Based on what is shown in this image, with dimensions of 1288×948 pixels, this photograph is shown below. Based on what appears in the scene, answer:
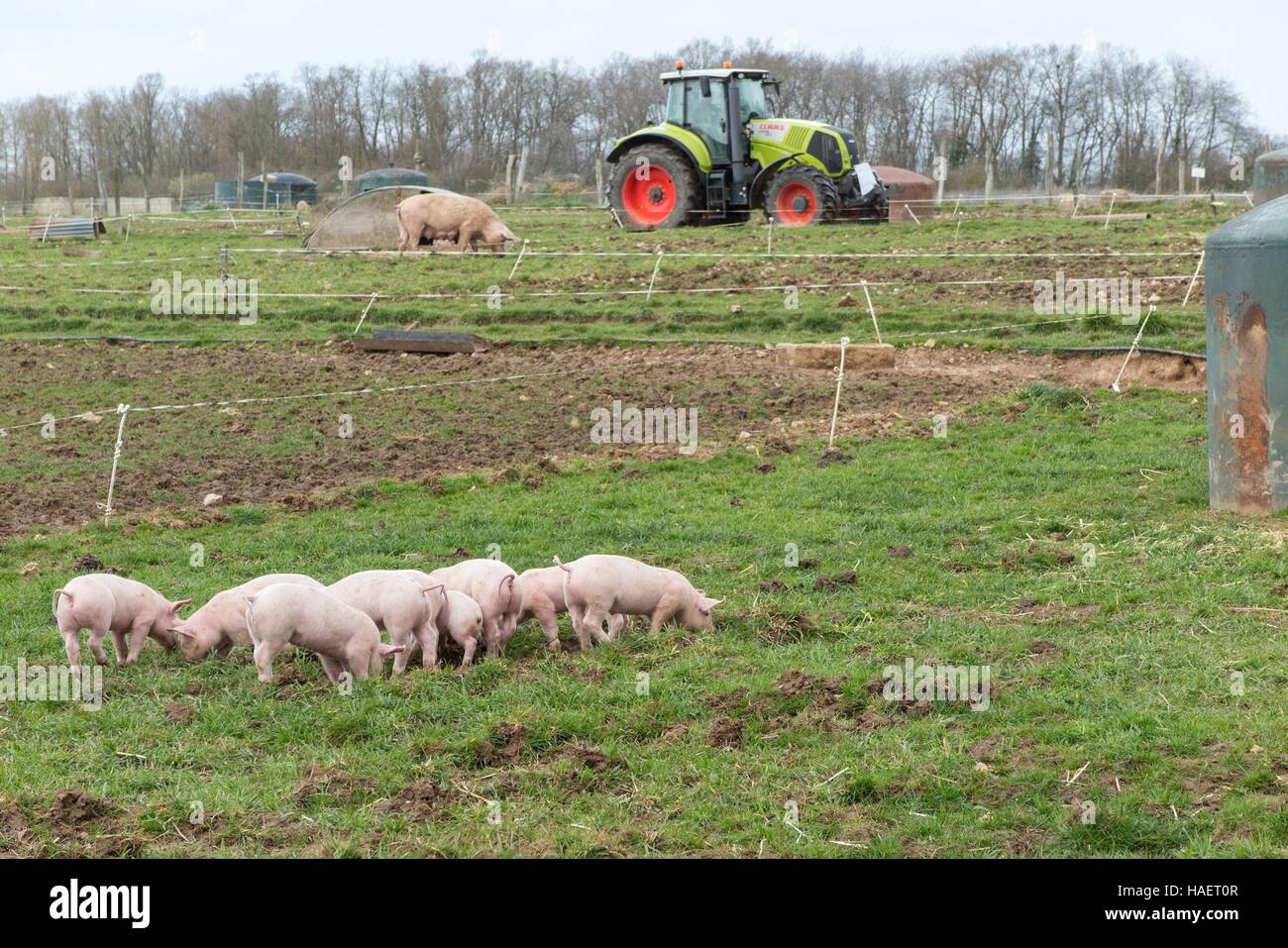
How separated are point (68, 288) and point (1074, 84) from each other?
2433 inches

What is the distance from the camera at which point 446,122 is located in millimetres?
77438

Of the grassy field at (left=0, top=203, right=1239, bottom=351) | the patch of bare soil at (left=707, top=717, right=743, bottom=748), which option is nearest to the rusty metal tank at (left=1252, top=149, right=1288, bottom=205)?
the grassy field at (left=0, top=203, right=1239, bottom=351)

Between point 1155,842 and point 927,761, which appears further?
point 927,761

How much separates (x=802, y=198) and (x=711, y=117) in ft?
8.07

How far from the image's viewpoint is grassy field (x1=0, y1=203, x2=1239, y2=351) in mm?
17328

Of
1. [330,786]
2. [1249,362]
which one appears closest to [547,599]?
[330,786]

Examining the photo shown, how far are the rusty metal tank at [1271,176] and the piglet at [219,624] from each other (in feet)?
45.2

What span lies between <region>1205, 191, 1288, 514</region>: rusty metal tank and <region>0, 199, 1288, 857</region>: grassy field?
30cm

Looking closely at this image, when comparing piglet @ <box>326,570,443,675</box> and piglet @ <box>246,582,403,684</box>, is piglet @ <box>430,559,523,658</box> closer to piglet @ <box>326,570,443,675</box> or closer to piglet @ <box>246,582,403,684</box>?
piglet @ <box>326,570,443,675</box>

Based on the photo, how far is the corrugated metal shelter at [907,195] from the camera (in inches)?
1233

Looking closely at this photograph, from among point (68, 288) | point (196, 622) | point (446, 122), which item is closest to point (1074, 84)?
point (446, 122)

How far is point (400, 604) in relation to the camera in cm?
690
